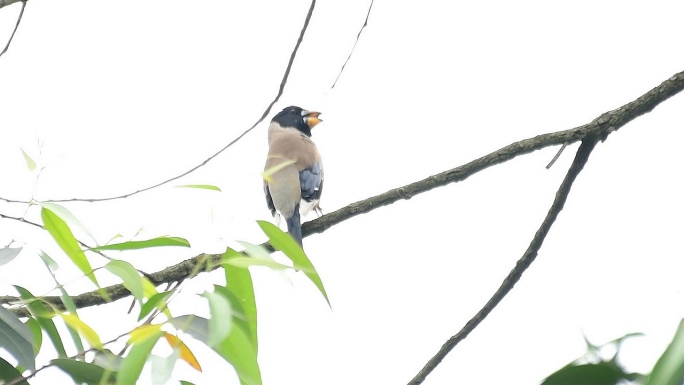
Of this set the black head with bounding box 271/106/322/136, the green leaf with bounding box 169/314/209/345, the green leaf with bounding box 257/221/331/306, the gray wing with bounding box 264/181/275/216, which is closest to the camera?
the green leaf with bounding box 169/314/209/345

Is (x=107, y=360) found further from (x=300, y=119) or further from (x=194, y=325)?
(x=300, y=119)

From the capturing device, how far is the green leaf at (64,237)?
4.68ft

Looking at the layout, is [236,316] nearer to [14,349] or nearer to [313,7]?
[14,349]

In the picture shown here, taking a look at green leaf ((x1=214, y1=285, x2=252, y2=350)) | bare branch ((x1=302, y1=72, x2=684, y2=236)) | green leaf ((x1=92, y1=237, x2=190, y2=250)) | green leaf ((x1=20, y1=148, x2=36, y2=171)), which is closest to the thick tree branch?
bare branch ((x1=302, y1=72, x2=684, y2=236))

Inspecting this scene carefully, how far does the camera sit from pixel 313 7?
2.00 metres

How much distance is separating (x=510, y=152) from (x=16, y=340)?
1314mm

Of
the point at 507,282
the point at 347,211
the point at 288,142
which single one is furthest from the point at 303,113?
the point at 507,282

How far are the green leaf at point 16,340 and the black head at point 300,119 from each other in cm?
493

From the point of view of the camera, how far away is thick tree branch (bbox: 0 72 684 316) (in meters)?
2.05

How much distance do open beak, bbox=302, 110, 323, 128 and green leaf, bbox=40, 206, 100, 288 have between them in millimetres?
4948

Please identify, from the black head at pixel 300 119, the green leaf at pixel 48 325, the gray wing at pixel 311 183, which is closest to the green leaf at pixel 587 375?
the green leaf at pixel 48 325

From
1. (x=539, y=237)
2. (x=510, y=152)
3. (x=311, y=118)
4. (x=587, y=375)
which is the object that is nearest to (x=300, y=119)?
(x=311, y=118)

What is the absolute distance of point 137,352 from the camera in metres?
1.01

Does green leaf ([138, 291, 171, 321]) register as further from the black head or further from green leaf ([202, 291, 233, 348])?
the black head
